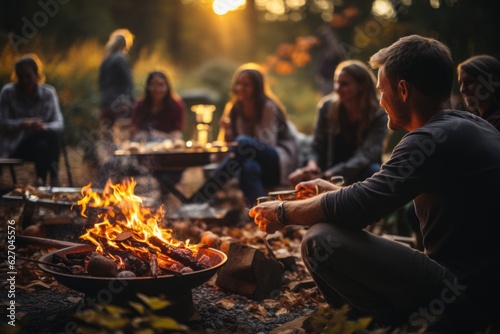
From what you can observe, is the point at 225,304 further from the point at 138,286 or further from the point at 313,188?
the point at 313,188

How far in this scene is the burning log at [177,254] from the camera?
11.1 ft

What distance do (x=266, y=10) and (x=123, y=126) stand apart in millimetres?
19121

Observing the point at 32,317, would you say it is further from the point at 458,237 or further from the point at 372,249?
the point at 458,237

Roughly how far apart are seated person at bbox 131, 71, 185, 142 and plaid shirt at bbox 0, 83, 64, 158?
1254 millimetres

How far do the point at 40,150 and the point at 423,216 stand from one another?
19.2 feet

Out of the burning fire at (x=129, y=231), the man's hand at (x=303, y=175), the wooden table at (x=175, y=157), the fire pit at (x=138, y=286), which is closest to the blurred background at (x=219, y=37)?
the man's hand at (x=303, y=175)

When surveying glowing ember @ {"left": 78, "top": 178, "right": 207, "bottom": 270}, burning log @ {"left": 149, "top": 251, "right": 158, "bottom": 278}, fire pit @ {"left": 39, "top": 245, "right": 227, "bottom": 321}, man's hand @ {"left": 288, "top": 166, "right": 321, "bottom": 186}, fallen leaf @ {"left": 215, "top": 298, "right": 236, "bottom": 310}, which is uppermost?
man's hand @ {"left": 288, "top": 166, "right": 321, "bottom": 186}

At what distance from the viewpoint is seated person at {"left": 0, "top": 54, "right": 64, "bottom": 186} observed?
23.4 ft

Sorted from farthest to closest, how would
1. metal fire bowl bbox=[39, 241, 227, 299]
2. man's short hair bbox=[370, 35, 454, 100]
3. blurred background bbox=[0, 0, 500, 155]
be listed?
blurred background bbox=[0, 0, 500, 155]
metal fire bowl bbox=[39, 241, 227, 299]
man's short hair bbox=[370, 35, 454, 100]

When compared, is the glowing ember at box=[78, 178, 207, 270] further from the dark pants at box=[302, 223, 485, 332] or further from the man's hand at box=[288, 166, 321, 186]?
the man's hand at box=[288, 166, 321, 186]

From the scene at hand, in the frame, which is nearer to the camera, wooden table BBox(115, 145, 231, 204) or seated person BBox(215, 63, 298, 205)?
wooden table BBox(115, 145, 231, 204)

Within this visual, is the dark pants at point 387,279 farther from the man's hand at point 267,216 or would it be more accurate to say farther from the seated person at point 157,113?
the seated person at point 157,113

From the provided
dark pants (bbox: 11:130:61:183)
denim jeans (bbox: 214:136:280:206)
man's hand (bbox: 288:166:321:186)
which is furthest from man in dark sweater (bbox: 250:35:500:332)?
dark pants (bbox: 11:130:61:183)

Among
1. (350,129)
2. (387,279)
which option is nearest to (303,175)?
(350,129)
